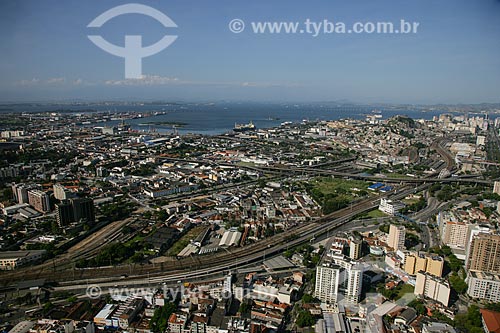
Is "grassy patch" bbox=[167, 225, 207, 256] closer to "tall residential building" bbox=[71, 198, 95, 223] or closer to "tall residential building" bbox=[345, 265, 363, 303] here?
"tall residential building" bbox=[71, 198, 95, 223]

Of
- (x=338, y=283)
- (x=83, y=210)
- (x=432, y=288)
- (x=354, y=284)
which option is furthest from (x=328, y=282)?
(x=83, y=210)

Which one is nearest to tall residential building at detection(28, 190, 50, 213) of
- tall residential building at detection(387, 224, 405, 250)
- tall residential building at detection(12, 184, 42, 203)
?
tall residential building at detection(12, 184, 42, 203)

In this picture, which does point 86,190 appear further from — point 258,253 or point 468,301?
point 468,301

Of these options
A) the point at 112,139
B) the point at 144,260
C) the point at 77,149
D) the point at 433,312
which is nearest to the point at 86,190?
the point at 144,260

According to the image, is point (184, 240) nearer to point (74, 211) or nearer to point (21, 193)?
point (74, 211)

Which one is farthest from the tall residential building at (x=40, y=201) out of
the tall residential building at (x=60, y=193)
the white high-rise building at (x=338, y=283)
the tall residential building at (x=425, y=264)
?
the tall residential building at (x=425, y=264)

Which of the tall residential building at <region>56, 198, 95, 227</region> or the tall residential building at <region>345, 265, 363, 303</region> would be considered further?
the tall residential building at <region>56, 198, 95, 227</region>

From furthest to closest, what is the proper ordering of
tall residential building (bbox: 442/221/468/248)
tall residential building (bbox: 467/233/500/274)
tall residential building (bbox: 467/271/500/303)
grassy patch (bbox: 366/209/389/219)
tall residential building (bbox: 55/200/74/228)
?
grassy patch (bbox: 366/209/389/219), tall residential building (bbox: 55/200/74/228), tall residential building (bbox: 442/221/468/248), tall residential building (bbox: 467/233/500/274), tall residential building (bbox: 467/271/500/303)
